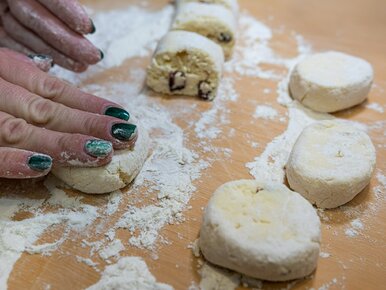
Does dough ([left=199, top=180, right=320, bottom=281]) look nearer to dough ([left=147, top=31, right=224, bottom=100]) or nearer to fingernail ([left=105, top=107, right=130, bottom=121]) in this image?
fingernail ([left=105, top=107, right=130, bottom=121])

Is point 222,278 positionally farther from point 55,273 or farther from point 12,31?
point 12,31

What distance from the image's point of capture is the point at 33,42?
171 cm

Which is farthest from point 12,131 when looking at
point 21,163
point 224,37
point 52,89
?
point 224,37

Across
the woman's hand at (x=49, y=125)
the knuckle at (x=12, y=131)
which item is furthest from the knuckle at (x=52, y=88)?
the knuckle at (x=12, y=131)

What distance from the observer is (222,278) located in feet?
3.68

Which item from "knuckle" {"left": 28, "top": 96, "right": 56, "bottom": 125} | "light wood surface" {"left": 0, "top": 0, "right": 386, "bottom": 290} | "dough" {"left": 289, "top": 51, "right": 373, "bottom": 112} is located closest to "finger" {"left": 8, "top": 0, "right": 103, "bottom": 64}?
"light wood surface" {"left": 0, "top": 0, "right": 386, "bottom": 290}

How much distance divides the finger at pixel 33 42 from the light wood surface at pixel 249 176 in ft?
0.44

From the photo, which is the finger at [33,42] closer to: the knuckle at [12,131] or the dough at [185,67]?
the dough at [185,67]

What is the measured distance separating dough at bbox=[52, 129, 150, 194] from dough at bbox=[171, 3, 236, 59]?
753 mm

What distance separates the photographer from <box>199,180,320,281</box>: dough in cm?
106

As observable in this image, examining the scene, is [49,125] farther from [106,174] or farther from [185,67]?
[185,67]

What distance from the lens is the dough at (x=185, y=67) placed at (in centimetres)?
170

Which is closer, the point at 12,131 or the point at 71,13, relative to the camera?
the point at 12,131

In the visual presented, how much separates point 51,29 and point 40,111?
1.59 ft
